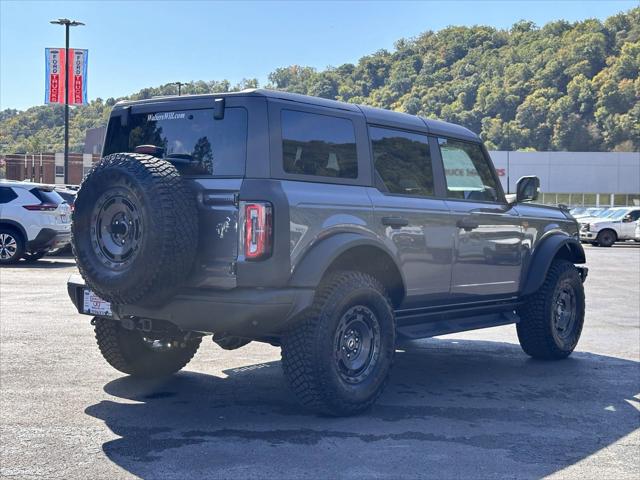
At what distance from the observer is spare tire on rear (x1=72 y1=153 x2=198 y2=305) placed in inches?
202

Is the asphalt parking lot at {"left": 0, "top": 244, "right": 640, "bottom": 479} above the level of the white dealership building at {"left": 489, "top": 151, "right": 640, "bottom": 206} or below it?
below

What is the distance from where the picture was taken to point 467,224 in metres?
7.06

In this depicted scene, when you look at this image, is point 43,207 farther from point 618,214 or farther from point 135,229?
point 618,214

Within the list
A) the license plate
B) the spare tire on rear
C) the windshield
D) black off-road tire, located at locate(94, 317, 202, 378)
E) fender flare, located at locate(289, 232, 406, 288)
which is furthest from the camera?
the windshield

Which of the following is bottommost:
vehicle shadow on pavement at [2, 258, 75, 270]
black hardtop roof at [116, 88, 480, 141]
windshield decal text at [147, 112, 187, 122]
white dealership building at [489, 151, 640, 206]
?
vehicle shadow on pavement at [2, 258, 75, 270]

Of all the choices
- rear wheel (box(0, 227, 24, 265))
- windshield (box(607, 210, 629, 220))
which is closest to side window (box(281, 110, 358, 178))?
rear wheel (box(0, 227, 24, 265))

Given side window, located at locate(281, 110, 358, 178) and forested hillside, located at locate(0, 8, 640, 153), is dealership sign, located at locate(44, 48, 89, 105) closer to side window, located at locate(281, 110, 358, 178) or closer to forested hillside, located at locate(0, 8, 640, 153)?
side window, located at locate(281, 110, 358, 178)

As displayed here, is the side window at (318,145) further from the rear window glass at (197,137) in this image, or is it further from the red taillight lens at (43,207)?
the red taillight lens at (43,207)

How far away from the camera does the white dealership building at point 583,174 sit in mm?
69938

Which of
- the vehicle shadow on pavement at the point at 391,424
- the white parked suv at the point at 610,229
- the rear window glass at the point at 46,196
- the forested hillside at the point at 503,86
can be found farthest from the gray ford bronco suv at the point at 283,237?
the forested hillside at the point at 503,86

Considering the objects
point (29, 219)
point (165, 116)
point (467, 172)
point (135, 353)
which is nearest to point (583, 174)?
point (29, 219)

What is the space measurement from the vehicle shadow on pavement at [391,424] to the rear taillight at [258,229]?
115 cm

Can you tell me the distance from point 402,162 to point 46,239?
12.3 meters

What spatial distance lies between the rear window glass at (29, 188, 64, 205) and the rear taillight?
13.0 meters
